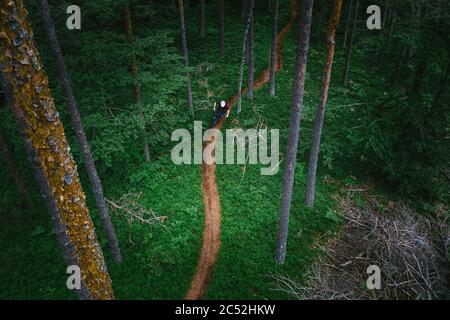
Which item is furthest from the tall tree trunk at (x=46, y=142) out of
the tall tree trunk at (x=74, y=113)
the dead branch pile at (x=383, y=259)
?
the dead branch pile at (x=383, y=259)

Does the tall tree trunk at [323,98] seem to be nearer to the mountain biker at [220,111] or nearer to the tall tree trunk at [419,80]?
the tall tree trunk at [419,80]

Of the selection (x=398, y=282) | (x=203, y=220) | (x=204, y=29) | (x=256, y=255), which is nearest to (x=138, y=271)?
(x=203, y=220)

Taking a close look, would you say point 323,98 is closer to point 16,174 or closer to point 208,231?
point 208,231

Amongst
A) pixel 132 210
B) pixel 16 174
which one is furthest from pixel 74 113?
pixel 16 174

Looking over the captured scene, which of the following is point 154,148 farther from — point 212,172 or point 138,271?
point 138,271

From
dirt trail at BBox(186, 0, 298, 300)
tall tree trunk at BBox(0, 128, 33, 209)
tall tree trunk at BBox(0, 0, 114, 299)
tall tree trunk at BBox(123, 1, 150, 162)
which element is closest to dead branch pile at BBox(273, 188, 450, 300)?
dirt trail at BBox(186, 0, 298, 300)

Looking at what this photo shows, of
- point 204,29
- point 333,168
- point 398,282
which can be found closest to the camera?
point 398,282
